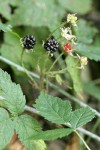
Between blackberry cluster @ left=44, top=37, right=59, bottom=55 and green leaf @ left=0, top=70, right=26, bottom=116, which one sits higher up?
blackberry cluster @ left=44, top=37, right=59, bottom=55

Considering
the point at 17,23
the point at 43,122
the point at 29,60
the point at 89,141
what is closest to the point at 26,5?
the point at 17,23

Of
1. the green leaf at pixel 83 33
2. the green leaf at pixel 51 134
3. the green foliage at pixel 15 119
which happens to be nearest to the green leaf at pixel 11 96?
the green foliage at pixel 15 119

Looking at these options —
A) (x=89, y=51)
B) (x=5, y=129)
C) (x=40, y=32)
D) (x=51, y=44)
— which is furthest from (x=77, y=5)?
(x=5, y=129)

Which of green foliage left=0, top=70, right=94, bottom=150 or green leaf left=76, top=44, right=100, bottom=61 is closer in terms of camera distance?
green foliage left=0, top=70, right=94, bottom=150

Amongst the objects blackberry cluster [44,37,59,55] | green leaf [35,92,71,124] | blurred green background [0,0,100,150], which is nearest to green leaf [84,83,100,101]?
blurred green background [0,0,100,150]

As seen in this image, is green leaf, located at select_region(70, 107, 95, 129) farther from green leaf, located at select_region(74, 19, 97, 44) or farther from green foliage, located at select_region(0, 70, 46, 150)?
green leaf, located at select_region(74, 19, 97, 44)

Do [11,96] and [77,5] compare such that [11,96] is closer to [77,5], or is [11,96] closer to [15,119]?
[15,119]

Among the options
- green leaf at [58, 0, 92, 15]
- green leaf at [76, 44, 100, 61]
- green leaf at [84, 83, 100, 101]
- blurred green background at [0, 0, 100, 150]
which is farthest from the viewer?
green leaf at [58, 0, 92, 15]

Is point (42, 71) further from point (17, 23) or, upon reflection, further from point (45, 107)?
point (17, 23)
